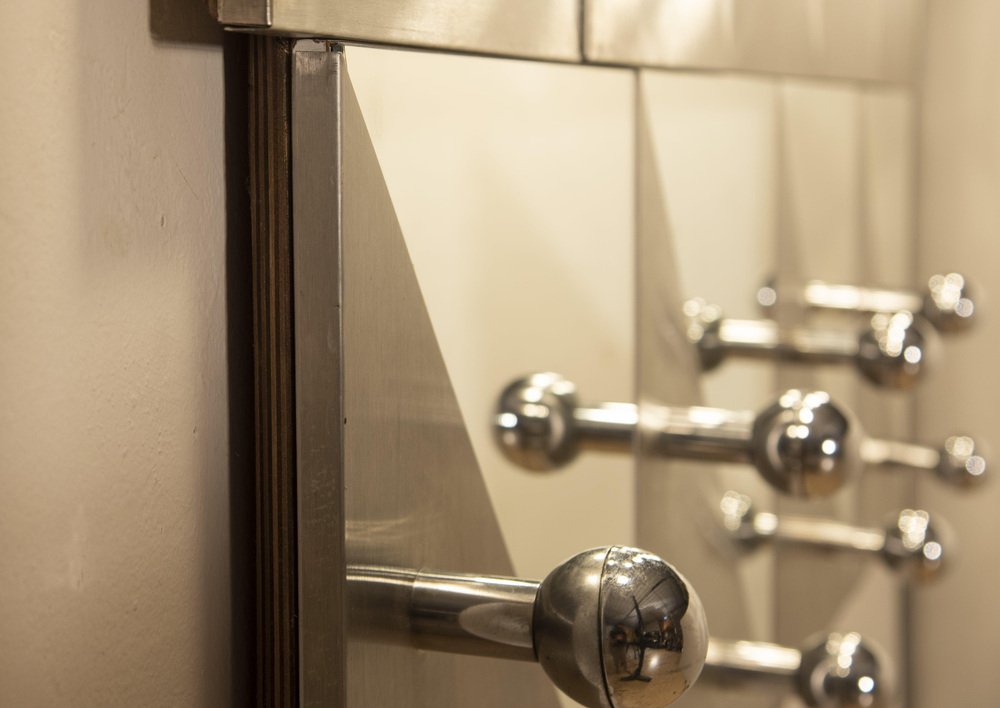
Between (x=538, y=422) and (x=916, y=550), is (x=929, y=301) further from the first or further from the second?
(x=538, y=422)

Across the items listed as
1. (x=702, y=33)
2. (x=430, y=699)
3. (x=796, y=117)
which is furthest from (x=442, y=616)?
(x=796, y=117)

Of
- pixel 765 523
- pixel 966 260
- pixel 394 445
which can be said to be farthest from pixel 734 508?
pixel 966 260

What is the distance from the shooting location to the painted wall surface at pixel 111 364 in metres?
0.20

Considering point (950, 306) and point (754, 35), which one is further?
point (950, 306)

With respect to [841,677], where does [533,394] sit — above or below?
above

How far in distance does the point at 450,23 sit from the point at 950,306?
466 millimetres

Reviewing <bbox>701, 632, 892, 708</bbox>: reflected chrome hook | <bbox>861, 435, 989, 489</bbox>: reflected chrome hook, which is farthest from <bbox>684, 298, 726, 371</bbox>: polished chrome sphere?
<bbox>861, 435, 989, 489</bbox>: reflected chrome hook

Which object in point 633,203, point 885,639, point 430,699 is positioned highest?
point 633,203

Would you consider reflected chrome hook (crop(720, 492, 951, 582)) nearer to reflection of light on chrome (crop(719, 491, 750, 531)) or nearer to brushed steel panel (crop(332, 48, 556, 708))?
reflection of light on chrome (crop(719, 491, 750, 531))

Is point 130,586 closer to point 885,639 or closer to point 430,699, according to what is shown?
point 430,699

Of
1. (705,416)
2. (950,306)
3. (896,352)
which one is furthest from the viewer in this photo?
(950,306)

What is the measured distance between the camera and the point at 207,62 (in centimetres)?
23

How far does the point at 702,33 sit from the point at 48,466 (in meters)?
0.29

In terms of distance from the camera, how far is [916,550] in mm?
606
